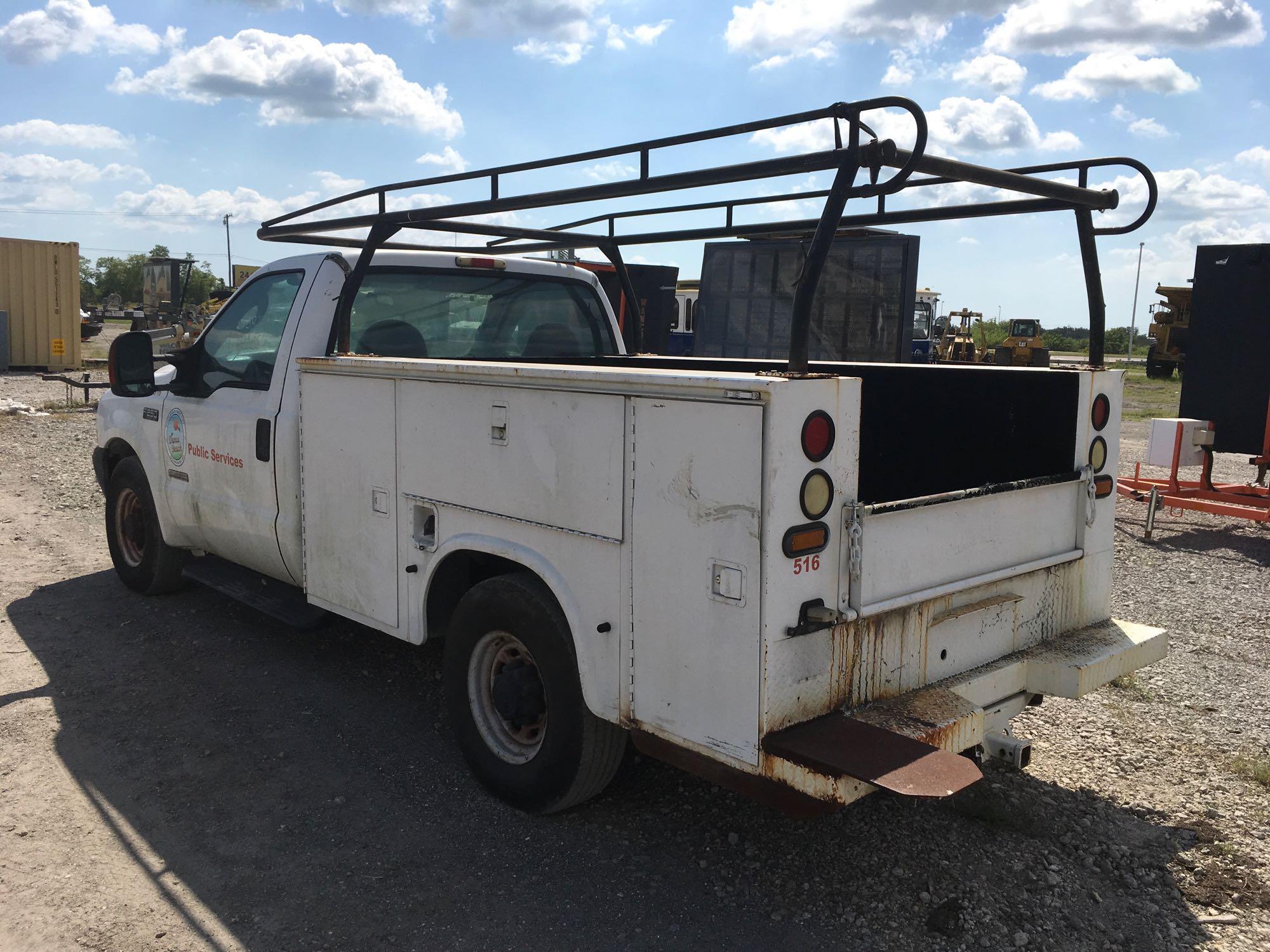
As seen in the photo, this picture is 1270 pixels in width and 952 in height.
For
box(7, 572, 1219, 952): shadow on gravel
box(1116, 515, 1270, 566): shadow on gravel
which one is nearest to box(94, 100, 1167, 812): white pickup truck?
box(7, 572, 1219, 952): shadow on gravel

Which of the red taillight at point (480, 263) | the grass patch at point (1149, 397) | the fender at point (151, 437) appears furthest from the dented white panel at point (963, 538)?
the grass patch at point (1149, 397)

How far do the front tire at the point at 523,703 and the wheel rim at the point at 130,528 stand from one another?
3.35 meters

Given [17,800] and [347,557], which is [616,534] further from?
[17,800]

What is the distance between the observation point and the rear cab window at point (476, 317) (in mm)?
4738

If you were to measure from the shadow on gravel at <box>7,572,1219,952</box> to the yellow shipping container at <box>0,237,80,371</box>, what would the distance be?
25926mm

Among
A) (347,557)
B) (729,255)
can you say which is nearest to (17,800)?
(347,557)

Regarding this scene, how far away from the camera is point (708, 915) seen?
3049mm

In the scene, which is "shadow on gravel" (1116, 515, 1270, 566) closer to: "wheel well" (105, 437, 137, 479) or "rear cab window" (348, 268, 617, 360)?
"rear cab window" (348, 268, 617, 360)

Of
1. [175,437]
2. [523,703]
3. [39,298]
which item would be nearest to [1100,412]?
[523,703]

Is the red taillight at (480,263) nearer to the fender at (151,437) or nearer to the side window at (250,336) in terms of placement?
the side window at (250,336)

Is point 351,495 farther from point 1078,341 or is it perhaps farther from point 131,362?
point 1078,341

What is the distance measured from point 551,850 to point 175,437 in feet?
11.1

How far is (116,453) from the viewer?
20.7ft

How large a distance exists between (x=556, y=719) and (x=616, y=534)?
29.3 inches
